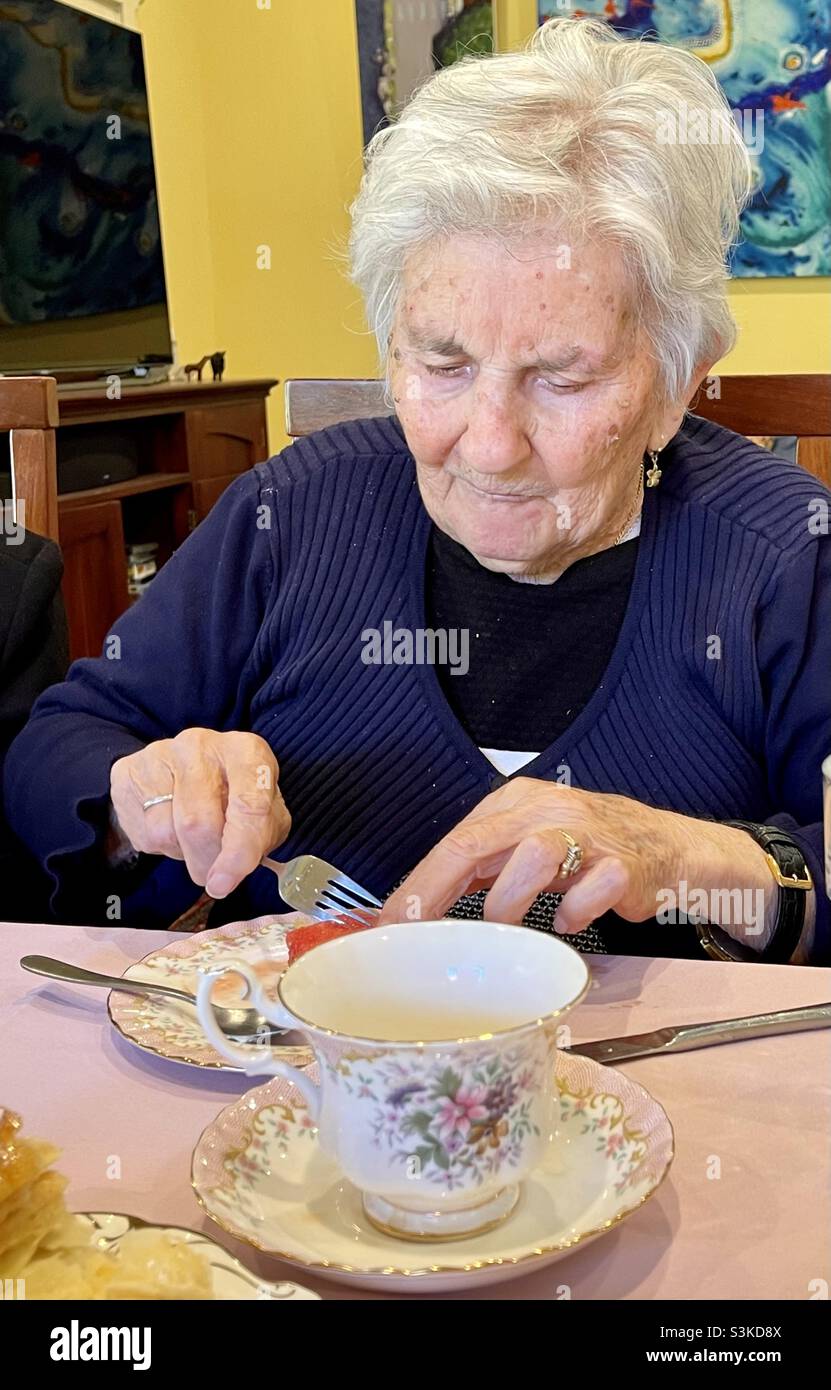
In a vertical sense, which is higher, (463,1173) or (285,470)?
(285,470)

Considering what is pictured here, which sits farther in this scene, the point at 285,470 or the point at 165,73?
the point at 165,73

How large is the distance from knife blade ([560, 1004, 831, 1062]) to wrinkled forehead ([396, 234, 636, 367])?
A: 55cm

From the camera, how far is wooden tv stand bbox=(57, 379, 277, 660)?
3471 mm

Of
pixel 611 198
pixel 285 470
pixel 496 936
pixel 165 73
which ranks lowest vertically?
pixel 496 936

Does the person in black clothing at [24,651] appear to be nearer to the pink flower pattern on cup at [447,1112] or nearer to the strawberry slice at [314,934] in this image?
the strawberry slice at [314,934]

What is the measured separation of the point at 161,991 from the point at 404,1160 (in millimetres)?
299

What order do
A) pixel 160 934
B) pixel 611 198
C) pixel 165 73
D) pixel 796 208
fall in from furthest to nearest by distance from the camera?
pixel 165 73 < pixel 796 208 < pixel 611 198 < pixel 160 934

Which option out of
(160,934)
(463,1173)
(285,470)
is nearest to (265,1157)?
(463,1173)

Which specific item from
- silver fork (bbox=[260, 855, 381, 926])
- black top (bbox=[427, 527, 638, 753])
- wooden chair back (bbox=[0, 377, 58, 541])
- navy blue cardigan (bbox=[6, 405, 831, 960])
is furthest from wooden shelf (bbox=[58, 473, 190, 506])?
silver fork (bbox=[260, 855, 381, 926])

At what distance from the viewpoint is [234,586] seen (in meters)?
1.32

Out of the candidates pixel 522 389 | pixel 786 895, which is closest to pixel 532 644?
pixel 522 389
